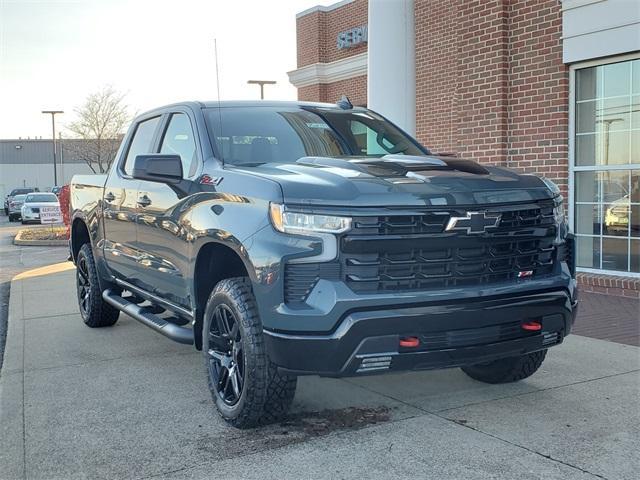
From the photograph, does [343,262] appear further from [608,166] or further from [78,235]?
[608,166]

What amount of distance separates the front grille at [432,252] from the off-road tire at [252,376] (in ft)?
2.13

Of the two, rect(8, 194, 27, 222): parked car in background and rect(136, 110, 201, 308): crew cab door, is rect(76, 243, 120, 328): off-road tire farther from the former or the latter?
rect(8, 194, 27, 222): parked car in background

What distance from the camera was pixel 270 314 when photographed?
3.66 metres

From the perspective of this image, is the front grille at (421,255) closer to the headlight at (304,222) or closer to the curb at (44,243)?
the headlight at (304,222)

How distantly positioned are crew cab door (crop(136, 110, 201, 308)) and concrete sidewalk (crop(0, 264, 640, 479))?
29.1 inches

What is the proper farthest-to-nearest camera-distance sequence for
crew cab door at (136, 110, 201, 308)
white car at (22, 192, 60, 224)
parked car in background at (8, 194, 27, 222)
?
parked car in background at (8, 194, 27, 222) → white car at (22, 192, 60, 224) → crew cab door at (136, 110, 201, 308)

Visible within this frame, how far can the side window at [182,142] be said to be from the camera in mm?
4949

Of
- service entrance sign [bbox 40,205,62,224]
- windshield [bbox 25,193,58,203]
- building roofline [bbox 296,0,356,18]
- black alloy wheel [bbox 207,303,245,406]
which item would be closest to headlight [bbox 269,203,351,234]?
black alloy wheel [bbox 207,303,245,406]

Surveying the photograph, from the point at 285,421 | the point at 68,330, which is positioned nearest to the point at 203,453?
the point at 285,421

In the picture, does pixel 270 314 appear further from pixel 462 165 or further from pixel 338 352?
pixel 462 165

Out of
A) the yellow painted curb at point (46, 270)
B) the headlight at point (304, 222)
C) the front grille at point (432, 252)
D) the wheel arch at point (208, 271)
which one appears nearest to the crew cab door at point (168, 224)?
the wheel arch at point (208, 271)

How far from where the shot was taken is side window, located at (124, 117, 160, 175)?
5978 millimetres

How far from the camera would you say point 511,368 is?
4.86 metres

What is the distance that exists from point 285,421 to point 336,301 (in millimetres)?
1130
